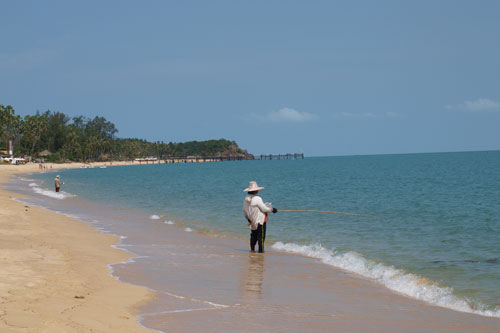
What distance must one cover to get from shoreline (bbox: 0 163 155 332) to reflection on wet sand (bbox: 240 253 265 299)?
1.85 m

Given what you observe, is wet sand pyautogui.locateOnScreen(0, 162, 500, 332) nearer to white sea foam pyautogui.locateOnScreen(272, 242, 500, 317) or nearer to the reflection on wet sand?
the reflection on wet sand

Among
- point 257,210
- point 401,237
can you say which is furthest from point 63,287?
point 401,237

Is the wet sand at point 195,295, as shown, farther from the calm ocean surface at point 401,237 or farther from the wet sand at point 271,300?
the calm ocean surface at point 401,237

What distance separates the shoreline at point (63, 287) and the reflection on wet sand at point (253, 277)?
1850 mm

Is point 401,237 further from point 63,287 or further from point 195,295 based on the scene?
point 63,287

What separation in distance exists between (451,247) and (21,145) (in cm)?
15227

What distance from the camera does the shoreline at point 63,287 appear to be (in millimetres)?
6844

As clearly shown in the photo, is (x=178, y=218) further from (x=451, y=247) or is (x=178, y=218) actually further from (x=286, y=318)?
(x=286, y=318)

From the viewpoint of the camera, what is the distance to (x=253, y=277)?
37.5 feet

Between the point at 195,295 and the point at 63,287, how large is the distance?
2225mm

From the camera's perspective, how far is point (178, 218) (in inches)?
1006

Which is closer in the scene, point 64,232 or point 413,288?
point 413,288

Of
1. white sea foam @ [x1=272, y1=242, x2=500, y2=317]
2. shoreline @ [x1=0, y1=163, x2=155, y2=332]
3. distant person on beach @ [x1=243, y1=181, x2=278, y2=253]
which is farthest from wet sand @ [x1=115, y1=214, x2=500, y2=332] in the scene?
distant person on beach @ [x1=243, y1=181, x2=278, y2=253]

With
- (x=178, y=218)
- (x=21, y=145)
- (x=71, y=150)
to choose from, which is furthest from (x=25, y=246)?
(x=71, y=150)
